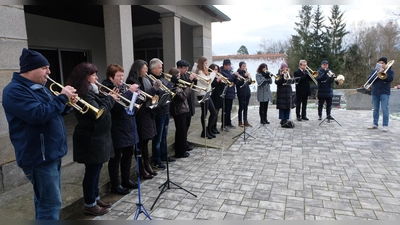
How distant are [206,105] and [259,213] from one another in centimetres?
325

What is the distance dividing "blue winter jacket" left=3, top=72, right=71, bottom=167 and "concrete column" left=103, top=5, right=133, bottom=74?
3261mm

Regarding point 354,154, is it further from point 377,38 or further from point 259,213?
point 377,38

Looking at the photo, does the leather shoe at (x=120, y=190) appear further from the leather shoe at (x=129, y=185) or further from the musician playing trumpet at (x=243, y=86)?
the musician playing trumpet at (x=243, y=86)

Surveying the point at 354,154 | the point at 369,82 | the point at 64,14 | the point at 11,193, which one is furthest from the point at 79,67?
the point at 369,82

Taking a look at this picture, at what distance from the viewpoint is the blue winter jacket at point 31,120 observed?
2.23 meters

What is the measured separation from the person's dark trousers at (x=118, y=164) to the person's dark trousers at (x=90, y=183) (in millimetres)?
467

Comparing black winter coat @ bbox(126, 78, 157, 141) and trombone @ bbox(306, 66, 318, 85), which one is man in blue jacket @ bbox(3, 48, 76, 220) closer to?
black winter coat @ bbox(126, 78, 157, 141)

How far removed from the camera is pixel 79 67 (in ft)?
9.77

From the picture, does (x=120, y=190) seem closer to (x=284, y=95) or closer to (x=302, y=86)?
(x=284, y=95)

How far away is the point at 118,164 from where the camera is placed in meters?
3.79

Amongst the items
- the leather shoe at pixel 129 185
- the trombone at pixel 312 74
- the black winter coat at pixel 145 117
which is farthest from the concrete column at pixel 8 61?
the trombone at pixel 312 74

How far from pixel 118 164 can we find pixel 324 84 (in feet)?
23.5

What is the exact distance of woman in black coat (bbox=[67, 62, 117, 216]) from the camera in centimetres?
296

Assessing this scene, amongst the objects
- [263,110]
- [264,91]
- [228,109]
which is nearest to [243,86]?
[228,109]
